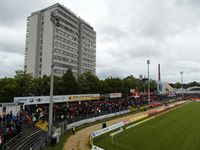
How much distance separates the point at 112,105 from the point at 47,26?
6823 centimetres

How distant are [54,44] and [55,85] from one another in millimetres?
41554

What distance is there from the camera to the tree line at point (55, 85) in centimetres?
5460

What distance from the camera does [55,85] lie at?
6375 cm

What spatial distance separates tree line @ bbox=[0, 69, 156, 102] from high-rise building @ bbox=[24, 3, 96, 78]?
29931mm

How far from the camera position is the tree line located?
179 feet

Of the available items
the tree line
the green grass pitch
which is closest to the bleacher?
the green grass pitch

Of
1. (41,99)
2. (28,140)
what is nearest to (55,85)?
(41,99)

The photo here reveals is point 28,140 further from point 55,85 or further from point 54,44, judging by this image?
point 54,44

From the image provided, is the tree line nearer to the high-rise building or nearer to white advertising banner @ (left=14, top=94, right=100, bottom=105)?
white advertising banner @ (left=14, top=94, right=100, bottom=105)

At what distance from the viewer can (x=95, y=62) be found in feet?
463

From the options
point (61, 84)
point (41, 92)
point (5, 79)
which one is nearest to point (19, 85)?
point (5, 79)

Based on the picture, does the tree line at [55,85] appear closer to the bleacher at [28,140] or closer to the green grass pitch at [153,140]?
the bleacher at [28,140]

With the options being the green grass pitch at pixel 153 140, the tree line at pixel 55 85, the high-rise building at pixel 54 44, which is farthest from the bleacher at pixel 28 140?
the high-rise building at pixel 54 44

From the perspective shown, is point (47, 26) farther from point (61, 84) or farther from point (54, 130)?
point (54, 130)
